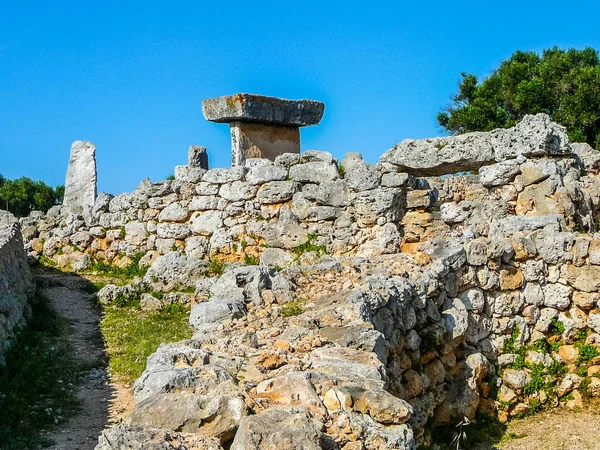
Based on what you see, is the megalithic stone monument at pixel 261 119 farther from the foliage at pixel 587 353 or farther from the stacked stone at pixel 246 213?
the foliage at pixel 587 353

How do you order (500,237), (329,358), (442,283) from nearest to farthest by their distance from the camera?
(329,358) < (442,283) < (500,237)

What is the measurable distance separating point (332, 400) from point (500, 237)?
20.7 ft

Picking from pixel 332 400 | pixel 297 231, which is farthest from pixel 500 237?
pixel 332 400

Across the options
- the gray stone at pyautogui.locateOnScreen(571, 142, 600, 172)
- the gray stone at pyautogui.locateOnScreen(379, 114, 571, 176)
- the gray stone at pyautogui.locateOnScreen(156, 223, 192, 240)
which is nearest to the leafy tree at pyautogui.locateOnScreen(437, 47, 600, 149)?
the gray stone at pyautogui.locateOnScreen(571, 142, 600, 172)

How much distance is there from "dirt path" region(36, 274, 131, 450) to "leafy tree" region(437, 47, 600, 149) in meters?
16.1

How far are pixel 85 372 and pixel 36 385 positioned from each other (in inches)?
32.3

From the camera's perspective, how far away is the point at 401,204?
42.7 feet

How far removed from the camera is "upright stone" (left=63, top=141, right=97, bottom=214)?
17.0m

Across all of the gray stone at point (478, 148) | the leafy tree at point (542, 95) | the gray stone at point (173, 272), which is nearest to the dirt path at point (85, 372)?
the gray stone at point (173, 272)

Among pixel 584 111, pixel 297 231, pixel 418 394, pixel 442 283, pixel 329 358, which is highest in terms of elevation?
pixel 584 111

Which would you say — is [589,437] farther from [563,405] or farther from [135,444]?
[135,444]

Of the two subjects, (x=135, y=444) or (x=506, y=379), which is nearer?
(x=135, y=444)

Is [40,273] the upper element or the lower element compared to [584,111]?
lower

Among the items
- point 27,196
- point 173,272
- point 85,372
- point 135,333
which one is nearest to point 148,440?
point 85,372
